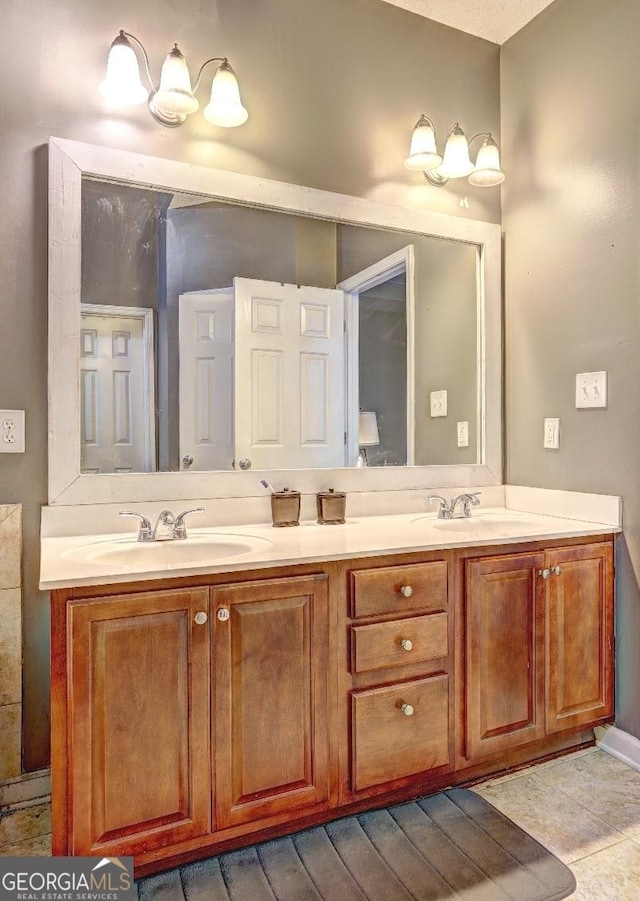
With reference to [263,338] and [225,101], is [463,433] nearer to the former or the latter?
[263,338]

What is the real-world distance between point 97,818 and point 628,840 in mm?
1323

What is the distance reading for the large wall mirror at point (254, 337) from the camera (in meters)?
1.74

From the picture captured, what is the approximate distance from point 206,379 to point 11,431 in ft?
1.93

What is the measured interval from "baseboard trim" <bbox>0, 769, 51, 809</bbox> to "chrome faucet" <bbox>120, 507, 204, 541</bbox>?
74cm

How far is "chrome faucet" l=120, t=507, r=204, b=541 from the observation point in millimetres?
1680

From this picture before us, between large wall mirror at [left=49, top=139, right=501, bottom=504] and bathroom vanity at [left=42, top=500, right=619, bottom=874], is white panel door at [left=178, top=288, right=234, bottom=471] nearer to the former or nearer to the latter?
large wall mirror at [left=49, top=139, right=501, bottom=504]

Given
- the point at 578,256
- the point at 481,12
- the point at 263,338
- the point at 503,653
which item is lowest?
the point at 503,653

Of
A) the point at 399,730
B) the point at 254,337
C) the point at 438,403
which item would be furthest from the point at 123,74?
the point at 399,730

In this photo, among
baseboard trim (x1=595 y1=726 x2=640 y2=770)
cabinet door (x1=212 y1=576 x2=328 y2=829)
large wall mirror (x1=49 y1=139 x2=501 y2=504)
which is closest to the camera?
cabinet door (x1=212 y1=576 x2=328 y2=829)

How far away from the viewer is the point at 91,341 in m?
1.75

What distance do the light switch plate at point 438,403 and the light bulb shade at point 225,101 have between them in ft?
3.85

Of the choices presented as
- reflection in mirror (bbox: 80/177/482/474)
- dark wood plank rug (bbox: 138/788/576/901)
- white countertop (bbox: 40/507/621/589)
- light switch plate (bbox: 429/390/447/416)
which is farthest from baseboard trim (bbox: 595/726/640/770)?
light switch plate (bbox: 429/390/447/416)

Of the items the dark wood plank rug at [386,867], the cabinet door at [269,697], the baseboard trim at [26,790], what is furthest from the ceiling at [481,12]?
the baseboard trim at [26,790]

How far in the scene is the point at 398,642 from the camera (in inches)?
61.9
